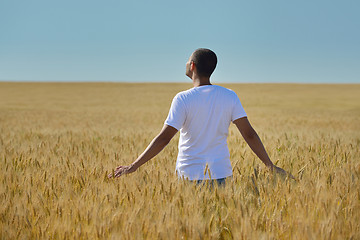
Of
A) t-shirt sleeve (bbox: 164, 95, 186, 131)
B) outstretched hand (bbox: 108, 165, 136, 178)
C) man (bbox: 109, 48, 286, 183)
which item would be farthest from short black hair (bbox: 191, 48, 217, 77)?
outstretched hand (bbox: 108, 165, 136, 178)

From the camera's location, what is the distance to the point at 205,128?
261cm

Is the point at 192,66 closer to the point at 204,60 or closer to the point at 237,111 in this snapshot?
the point at 204,60

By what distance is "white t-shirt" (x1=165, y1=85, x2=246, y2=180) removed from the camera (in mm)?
2545

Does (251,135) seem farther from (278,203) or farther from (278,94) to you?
(278,94)

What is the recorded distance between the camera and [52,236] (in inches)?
71.3

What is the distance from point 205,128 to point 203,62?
47cm

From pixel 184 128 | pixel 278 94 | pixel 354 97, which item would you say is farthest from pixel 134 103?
pixel 184 128

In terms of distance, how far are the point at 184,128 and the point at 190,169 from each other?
0.30 metres

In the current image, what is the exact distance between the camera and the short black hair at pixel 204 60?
8.09 ft

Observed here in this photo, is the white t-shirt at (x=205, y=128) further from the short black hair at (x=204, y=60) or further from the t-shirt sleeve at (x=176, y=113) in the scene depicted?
the short black hair at (x=204, y=60)

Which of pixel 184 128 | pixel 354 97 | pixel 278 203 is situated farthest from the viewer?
pixel 354 97

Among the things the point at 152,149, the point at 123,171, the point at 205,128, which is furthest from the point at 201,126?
the point at 123,171

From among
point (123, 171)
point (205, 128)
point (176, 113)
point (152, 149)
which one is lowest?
point (123, 171)

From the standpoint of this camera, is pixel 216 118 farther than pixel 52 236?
Yes
